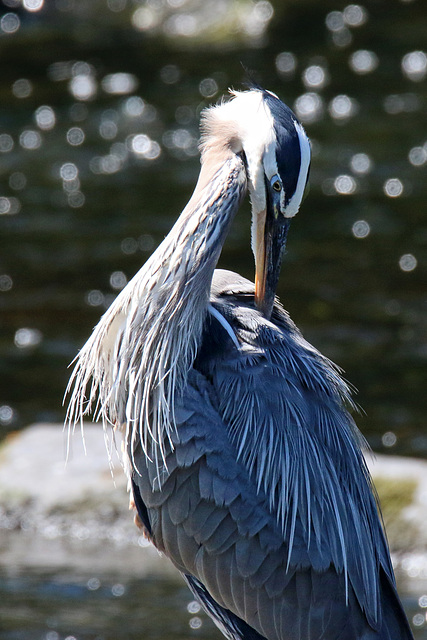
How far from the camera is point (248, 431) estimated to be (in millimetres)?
4695

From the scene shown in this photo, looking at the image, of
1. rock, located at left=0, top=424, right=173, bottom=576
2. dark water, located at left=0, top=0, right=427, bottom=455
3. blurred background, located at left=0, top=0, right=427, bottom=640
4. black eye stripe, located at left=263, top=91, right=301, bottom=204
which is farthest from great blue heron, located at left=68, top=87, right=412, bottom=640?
dark water, located at left=0, top=0, right=427, bottom=455

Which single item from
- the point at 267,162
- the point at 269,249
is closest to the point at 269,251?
the point at 269,249

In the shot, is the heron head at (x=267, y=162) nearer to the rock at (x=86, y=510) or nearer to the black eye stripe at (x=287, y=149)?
the black eye stripe at (x=287, y=149)

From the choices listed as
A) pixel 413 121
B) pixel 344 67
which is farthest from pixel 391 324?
pixel 344 67

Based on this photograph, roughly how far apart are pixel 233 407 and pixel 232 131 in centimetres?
120

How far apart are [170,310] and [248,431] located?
2.07 ft

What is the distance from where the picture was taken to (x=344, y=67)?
17.4 m

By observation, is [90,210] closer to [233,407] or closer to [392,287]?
[392,287]

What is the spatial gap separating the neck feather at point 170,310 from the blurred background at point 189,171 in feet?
6.16

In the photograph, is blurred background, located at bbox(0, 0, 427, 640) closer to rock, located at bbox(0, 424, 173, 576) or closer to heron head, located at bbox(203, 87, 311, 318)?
rock, located at bbox(0, 424, 173, 576)

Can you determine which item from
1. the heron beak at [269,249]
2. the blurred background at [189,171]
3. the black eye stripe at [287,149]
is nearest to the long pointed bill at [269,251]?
the heron beak at [269,249]

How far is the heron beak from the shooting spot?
15.9 feet

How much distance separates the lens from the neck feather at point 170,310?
479cm

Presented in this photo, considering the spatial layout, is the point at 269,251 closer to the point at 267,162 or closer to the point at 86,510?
the point at 267,162
